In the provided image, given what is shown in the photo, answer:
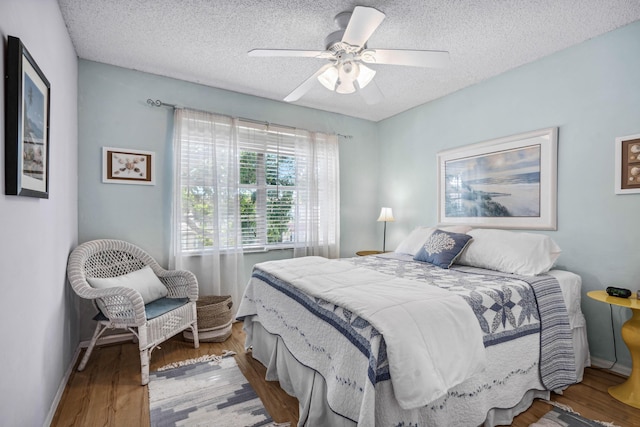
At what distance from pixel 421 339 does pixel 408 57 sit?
172 centimetres

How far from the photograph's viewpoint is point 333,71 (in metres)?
2.28

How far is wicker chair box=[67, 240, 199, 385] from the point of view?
7.22ft

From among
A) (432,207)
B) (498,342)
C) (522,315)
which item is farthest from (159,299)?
(432,207)

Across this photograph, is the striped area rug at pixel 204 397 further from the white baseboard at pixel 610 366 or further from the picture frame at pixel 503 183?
the picture frame at pixel 503 183

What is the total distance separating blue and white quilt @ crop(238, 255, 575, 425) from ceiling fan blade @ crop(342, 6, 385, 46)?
4.81 ft

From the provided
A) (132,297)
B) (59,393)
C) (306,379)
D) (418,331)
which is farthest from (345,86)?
(59,393)

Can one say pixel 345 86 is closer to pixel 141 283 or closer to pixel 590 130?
pixel 590 130

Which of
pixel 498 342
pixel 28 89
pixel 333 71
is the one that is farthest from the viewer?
pixel 333 71

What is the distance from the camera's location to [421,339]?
4.54 feet

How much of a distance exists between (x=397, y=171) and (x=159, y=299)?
320 cm

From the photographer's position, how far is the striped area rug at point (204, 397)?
1.81m

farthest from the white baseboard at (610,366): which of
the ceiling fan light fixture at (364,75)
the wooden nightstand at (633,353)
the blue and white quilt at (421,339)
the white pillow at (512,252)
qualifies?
the ceiling fan light fixture at (364,75)

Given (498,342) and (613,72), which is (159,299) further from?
(613,72)

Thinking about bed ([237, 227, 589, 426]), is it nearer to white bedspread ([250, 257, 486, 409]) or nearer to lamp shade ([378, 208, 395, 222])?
white bedspread ([250, 257, 486, 409])
